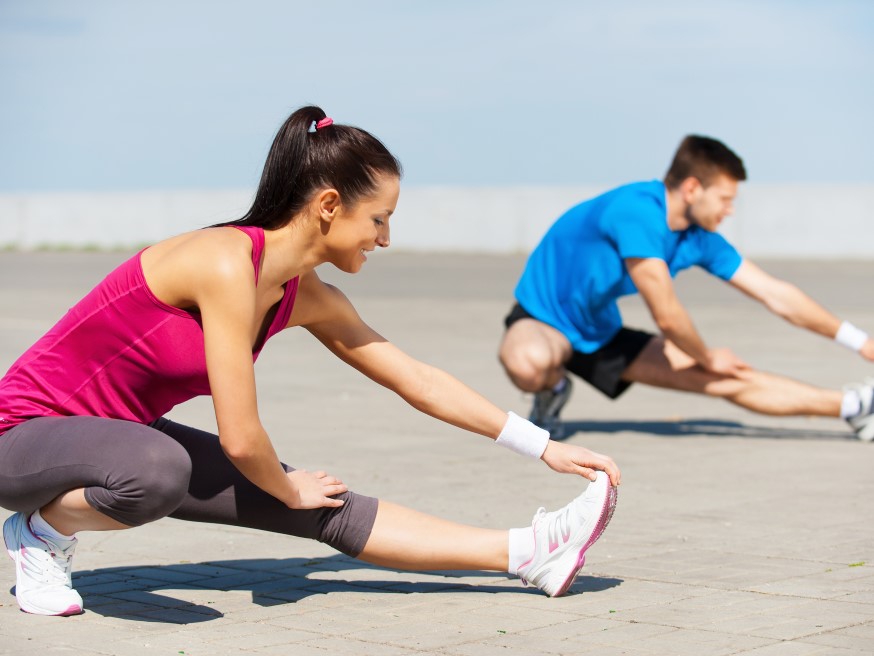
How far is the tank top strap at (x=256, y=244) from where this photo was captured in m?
3.67

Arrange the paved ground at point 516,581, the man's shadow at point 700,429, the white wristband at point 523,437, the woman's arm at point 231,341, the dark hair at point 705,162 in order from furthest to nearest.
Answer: the man's shadow at point 700,429 → the dark hair at point 705,162 → the white wristband at point 523,437 → the paved ground at point 516,581 → the woman's arm at point 231,341

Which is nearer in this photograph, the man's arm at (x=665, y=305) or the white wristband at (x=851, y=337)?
the man's arm at (x=665, y=305)

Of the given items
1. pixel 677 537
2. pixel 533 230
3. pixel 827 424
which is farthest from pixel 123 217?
pixel 677 537

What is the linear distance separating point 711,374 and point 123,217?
28.6m

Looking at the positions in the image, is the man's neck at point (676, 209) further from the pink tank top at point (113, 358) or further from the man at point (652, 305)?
the pink tank top at point (113, 358)

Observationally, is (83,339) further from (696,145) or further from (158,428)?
(696,145)

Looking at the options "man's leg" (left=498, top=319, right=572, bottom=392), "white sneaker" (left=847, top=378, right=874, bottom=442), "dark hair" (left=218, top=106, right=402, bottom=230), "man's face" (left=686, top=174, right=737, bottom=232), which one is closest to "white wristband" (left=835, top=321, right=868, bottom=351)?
"white sneaker" (left=847, top=378, right=874, bottom=442)

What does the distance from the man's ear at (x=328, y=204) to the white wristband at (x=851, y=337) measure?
4297 mm

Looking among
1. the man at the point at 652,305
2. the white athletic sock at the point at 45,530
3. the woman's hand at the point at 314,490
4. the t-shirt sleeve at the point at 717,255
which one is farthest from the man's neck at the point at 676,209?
the white athletic sock at the point at 45,530

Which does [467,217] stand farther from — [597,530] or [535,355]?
[597,530]

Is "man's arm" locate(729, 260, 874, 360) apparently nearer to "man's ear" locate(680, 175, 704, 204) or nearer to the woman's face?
"man's ear" locate(680, 175, 704, 204)

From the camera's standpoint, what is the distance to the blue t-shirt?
7164 millimetres

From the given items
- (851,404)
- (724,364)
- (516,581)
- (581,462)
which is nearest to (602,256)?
(724,364)

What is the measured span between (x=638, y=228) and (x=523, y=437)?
318 cm
